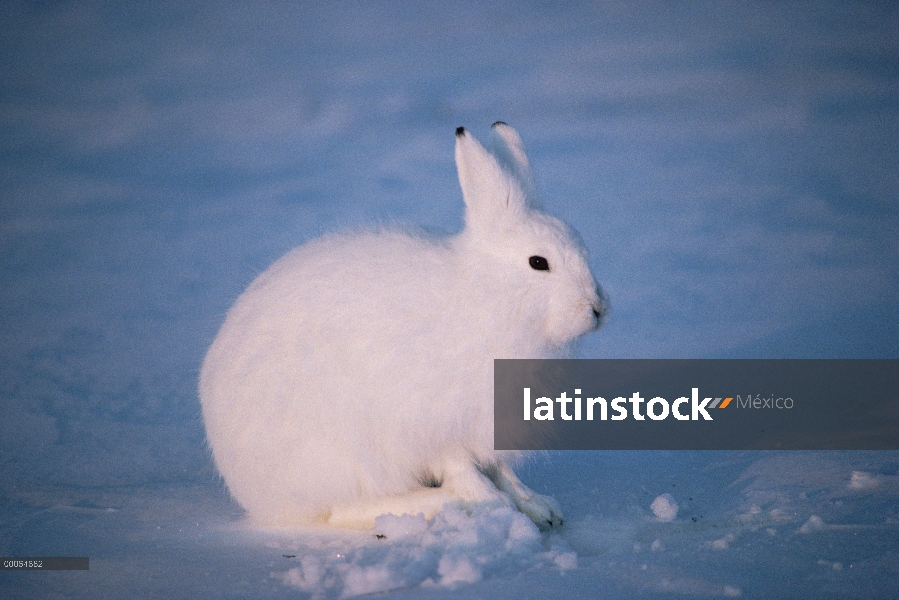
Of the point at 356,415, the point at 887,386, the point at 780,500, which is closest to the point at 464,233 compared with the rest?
the point at 356,415

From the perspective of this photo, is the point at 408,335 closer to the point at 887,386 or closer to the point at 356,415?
the point at 356,415

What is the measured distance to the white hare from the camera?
12.2ft

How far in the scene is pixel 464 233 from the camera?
400cm

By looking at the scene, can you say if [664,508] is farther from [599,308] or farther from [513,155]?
[513,155]

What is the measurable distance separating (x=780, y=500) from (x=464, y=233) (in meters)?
2.02

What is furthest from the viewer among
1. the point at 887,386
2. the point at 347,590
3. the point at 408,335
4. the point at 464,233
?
the point at 887,386

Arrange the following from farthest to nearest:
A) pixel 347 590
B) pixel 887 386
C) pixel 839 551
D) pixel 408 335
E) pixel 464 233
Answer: pixel 887 386 → pixel 464 233 → pixel 408 335 → pixel 839 551 → pixel 347 590
